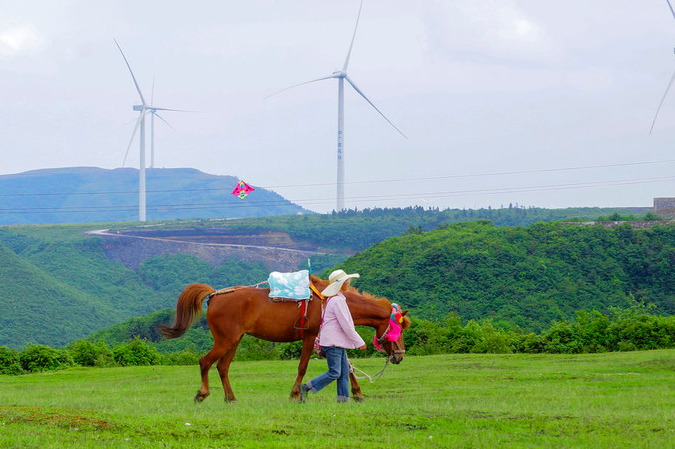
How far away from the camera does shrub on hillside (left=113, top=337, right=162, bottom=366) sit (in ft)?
116

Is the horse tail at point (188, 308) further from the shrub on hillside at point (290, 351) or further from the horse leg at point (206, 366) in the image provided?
the shrub on hillside at point (290, 351)

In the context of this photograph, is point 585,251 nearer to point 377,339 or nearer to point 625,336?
point 625,336

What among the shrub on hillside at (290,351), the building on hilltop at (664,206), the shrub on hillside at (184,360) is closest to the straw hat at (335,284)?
the shrub on hillside at (290,351)

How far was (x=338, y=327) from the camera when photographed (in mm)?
14508

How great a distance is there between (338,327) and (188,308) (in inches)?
129

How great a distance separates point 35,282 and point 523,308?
57674 mm

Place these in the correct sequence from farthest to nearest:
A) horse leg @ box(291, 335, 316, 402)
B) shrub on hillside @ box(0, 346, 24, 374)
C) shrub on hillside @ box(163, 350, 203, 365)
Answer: shrub on hillside @ box(163, 350, 203, 365), shrub on hillside @ box(0, 346, 24, 374), horse leg @ box(291, 335, 316, 402)

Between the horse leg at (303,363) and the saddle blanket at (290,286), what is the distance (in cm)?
78

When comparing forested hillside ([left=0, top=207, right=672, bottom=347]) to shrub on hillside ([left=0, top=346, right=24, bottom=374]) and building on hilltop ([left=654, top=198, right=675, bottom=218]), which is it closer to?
building on hilltop ([left=654, top=198, right=675, bottom=218])

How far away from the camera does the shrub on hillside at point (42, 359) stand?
107 ft

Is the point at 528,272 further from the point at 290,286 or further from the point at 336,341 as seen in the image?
the point at 336,341

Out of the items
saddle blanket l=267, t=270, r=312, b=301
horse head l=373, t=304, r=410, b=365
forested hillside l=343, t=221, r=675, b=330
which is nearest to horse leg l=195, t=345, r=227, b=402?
saddle blanket l=267, t=270, r=312, b=301

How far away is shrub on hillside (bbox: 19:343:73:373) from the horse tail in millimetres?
18386

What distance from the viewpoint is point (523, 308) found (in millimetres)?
51188
